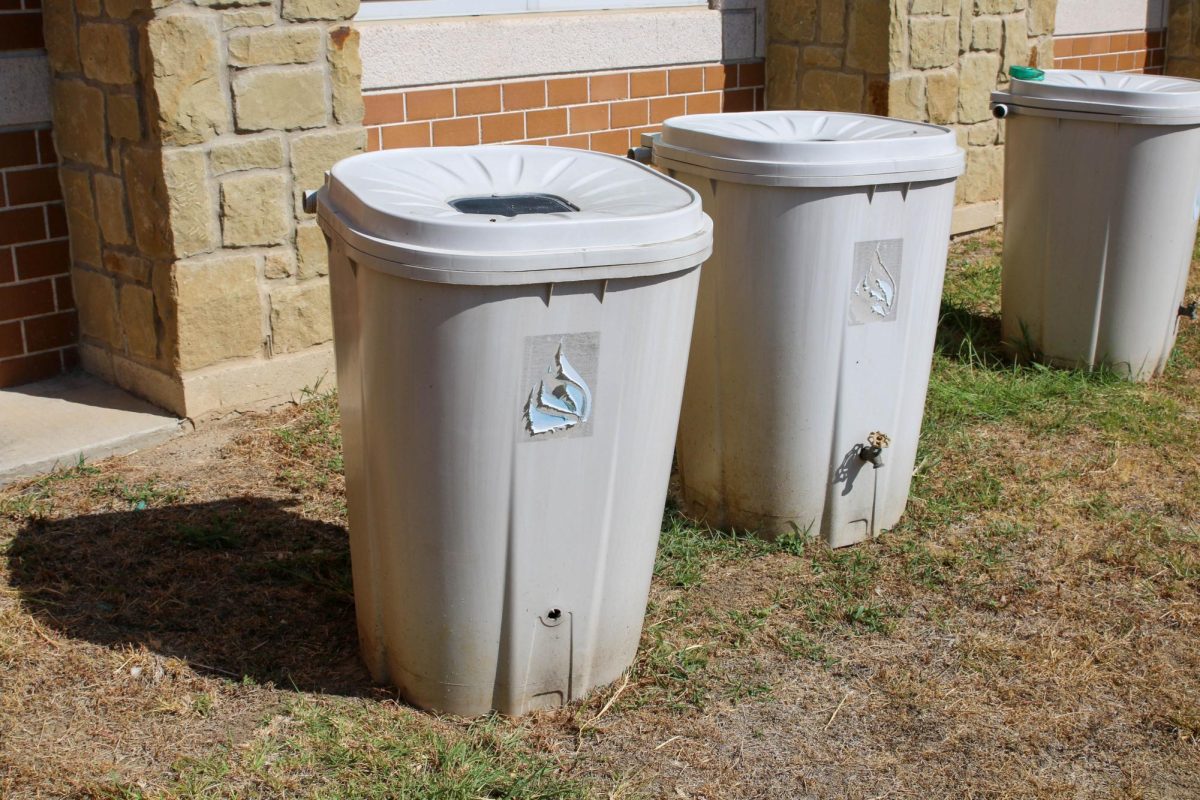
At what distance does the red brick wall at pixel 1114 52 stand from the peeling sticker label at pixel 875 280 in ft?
18.1

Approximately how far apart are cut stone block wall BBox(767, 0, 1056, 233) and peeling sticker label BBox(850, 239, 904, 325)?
318 cm

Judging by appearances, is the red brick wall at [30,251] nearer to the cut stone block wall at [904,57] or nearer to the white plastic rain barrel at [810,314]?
the white plastic rain barrel at [810,314]

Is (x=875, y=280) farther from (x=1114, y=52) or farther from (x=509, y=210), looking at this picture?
(x=1114, y=52)

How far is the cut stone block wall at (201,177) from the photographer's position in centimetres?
425

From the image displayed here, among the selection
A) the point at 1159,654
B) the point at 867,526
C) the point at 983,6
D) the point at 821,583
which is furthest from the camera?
the point at 983,6

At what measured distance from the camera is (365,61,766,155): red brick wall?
5340 millimetres

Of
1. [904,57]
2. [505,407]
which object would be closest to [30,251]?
[505,407]

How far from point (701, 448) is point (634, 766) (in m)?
1.28

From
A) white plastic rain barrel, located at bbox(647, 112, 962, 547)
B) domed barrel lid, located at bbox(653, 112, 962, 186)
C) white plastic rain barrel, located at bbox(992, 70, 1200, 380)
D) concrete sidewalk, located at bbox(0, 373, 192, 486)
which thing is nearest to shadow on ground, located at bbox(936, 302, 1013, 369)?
white plastic rain barrel, located at bbox(992, 70, 1200, 380)

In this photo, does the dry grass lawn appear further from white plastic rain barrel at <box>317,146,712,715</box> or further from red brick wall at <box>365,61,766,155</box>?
red brick wall at <box>365,61,766,155</box>

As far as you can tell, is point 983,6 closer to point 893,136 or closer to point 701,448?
point 893,136

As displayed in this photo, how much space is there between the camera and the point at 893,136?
3.86 meters

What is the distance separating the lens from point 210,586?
3566 millimetres

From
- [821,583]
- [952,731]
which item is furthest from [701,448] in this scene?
[952,731]
